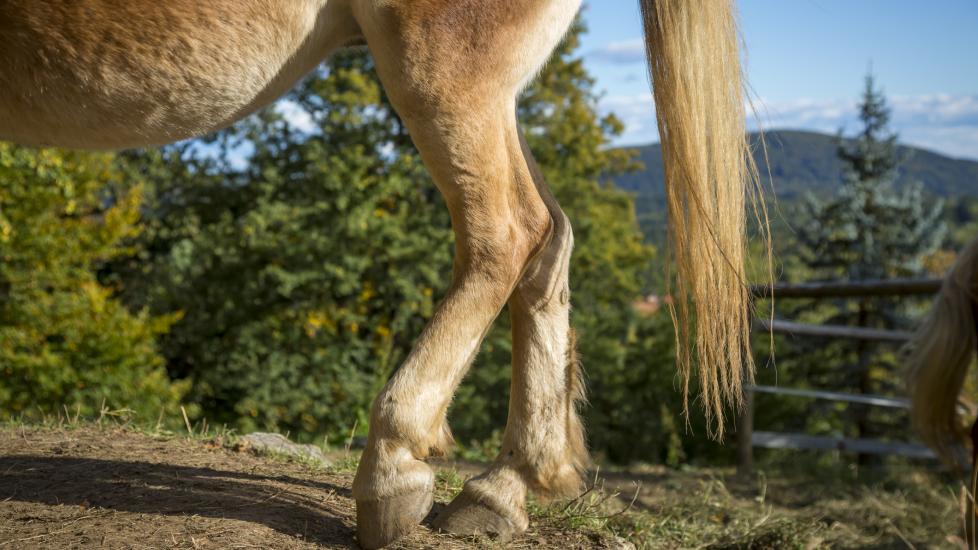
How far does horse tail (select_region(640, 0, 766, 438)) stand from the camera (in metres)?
2.54

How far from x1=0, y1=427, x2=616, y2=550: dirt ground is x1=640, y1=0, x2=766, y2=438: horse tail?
2.65ft

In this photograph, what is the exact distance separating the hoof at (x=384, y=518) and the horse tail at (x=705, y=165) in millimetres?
940

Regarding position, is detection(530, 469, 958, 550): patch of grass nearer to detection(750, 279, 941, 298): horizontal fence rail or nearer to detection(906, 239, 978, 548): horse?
detection(906, 239, 978, 548): horse

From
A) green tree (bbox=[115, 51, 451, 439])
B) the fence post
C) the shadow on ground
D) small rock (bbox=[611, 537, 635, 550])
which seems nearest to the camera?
the shadow on ground

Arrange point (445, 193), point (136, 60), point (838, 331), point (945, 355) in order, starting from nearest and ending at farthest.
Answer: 1. point (136, 60)
2. point (445, 193)
3. point (945, 355)
4. point (838, 331)

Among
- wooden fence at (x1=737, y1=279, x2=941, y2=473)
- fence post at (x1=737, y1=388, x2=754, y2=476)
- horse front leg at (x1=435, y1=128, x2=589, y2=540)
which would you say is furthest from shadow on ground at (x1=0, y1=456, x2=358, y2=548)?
fence post at (x1=737, y1=388, x2=754, y2=476)

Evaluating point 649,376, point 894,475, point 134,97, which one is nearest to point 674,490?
point 894,475

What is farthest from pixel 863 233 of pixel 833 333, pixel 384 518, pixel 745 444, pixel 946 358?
pixel 384 518

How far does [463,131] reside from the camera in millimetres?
2359

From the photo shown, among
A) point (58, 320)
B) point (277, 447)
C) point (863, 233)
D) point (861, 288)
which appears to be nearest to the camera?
point (277, 447)

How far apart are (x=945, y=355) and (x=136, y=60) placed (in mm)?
4481

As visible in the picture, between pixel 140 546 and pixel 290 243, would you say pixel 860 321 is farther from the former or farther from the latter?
pixel 140 546

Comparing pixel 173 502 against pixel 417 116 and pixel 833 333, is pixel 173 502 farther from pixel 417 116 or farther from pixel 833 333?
pixel 833 333

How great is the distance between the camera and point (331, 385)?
1184cm
